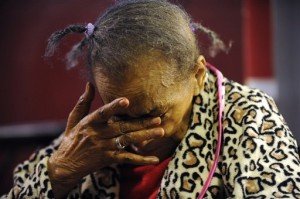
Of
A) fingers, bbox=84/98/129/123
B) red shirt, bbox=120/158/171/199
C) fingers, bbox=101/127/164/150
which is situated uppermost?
fingers, bbox=84/98/129/123

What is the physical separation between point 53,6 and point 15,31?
34 cm

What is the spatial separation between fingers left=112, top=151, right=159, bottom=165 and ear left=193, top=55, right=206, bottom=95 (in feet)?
0.86

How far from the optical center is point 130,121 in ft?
4.96

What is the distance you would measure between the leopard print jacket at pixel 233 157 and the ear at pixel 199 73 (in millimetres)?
28

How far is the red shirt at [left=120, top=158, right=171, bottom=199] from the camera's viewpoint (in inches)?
66.9

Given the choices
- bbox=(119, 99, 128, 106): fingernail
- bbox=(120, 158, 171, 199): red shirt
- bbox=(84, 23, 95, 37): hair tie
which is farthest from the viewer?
bbox=(120, 158, 171, 199): red shirt

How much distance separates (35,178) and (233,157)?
0.70 m

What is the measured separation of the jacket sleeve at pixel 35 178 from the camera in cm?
173

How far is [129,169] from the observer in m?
1.77

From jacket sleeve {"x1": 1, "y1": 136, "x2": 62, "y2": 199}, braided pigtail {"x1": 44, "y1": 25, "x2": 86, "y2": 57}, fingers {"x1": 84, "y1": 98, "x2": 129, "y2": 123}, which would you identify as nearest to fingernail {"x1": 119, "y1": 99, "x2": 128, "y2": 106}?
fingers {"x1": 84, "y1": 98, "x2": 129, "y2": 123}

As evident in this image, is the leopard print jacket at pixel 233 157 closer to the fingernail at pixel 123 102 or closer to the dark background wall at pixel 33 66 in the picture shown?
the fingernail at pixel 123 102

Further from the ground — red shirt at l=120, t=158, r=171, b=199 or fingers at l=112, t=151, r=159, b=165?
fingers at l=112, t=151, r=159, b=165

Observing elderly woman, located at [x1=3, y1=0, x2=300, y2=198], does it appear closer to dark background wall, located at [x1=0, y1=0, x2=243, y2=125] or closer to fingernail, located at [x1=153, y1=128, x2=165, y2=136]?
fingernail, located at [x1=153, y1=128, x2=165, y2=136]

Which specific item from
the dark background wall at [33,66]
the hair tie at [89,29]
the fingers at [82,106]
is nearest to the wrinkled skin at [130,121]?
the fingers at [82,106]
